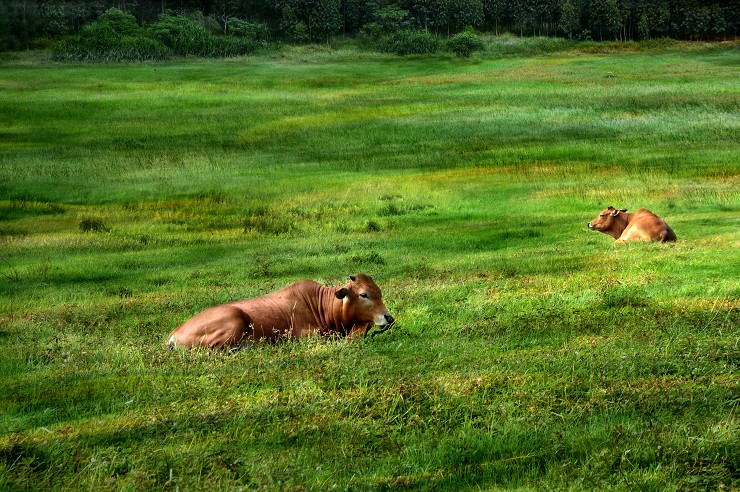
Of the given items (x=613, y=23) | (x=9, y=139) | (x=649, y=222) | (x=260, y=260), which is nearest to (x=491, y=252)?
(x=649, y=222)

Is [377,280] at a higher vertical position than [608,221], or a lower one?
higher

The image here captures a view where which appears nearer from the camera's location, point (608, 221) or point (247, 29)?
point (608, 221)

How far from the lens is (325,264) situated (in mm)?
25047

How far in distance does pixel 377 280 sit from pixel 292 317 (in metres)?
6.26

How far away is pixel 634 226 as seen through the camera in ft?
86.6

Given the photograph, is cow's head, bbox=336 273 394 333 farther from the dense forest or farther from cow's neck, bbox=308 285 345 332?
the dense forest

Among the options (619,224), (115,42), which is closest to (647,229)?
(619,224)

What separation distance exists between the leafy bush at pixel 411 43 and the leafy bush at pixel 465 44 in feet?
4.28

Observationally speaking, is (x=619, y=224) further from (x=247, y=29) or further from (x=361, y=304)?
(x=247, y=29)

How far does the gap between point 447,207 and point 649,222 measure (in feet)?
36.5

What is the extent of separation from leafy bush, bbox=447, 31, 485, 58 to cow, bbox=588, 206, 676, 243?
1878 inches

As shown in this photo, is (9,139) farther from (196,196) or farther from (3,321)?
(3,321)

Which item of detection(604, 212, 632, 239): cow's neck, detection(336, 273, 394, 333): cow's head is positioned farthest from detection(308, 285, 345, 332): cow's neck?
detection(604, 212, 632, 239): cow's neck

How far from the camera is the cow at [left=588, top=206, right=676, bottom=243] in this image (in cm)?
2552
